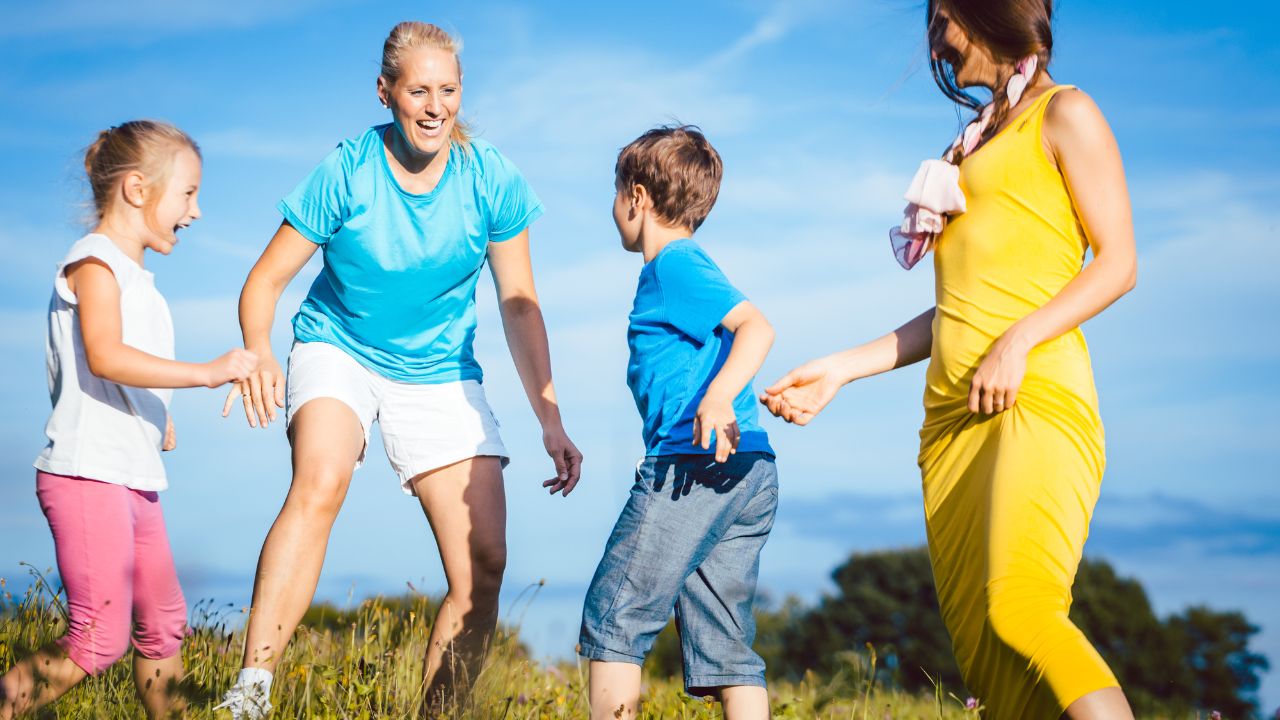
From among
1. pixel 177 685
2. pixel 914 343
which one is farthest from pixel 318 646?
pixel 914 343

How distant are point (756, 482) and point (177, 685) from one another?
228 centimetres

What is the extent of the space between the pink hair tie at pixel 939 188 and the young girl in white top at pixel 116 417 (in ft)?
7.58

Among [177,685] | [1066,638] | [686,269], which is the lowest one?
[177,685]

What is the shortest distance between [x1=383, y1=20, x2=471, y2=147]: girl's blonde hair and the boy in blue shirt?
108cm

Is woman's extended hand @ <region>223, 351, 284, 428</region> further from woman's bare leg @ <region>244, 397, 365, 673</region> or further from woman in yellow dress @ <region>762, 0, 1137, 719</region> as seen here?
woman in yellow dress @ <region>762, 0, 1137, 719</region>

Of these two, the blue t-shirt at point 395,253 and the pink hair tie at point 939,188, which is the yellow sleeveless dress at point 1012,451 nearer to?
the pink hair tie at point 939,188

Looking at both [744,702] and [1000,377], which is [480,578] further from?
[1000,377]

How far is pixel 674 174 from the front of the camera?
13.7ft

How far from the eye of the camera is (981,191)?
10.9 ft

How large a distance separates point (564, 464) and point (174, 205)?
1847mm

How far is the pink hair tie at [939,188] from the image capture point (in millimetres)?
3408

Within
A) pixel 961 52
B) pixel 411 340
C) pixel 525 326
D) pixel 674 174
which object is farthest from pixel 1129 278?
pixel 411 340

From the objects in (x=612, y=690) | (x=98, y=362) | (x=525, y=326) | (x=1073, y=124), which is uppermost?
(x=1073, y=124)

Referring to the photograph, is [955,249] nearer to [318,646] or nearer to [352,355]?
[352,355]
